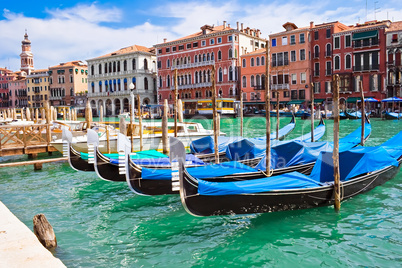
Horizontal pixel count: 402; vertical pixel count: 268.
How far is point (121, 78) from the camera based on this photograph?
43.2 metres

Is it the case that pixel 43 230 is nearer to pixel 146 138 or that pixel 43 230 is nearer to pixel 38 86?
pixel 146 138

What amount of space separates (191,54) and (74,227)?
34748 mm

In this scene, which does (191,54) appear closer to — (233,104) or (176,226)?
(233,104)

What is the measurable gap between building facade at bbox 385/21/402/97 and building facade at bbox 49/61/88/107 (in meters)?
38.5

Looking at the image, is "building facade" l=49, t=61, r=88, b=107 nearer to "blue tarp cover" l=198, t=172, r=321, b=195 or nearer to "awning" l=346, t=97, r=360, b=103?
"awning" l=346, t=97, r=360, b=103

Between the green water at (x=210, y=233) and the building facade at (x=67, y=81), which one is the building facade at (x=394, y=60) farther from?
the building facade at (x=67, y=81)

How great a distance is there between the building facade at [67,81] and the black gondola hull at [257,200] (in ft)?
159

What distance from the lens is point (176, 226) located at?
17.0 ft

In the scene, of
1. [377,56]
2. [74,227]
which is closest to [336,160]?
[74,227]

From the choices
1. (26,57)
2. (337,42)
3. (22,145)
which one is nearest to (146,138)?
(22,145)

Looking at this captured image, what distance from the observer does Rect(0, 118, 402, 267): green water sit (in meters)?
4.17

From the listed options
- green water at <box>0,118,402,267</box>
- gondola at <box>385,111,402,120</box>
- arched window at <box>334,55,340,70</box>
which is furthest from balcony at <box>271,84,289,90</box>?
green water at <box>0,118,402,267</box>

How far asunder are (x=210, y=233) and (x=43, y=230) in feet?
7.01

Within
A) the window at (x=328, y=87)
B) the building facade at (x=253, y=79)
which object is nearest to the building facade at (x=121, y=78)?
the building facade at (x=253, y=79)
